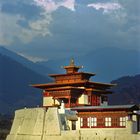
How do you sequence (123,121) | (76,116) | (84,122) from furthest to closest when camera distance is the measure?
(76,116) → (84,122) → (123,121)

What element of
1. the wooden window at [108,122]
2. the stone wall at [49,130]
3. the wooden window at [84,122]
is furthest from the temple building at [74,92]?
the wooden window at [108,122]

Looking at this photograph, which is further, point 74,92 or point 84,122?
point 74,92

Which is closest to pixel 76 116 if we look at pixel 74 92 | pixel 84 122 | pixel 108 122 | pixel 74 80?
pixel 84 122

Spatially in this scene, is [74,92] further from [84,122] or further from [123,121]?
[123,121]

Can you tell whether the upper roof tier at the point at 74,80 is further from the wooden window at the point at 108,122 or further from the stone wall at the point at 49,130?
the wooden window at the point at 108,122

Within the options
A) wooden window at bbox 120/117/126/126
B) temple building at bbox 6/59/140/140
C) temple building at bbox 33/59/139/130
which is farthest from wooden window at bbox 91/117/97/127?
wooden window at bbox 120/117/126/126

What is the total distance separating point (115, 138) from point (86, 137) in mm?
2607

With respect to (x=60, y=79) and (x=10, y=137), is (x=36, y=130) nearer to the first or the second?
(x=10, y=137)

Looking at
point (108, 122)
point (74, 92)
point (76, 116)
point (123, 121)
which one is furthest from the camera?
point (74, 92)

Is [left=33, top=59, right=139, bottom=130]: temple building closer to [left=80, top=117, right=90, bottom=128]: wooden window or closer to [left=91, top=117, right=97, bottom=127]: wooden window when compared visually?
[left=80, top=117, right=90, bottom=128]: wooden window

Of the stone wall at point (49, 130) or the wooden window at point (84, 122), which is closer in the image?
the stone wall at point (49, 130)

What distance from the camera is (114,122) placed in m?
40.4

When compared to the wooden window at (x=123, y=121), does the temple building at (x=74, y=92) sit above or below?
above

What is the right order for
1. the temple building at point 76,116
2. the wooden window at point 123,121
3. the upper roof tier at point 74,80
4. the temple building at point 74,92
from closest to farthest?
the temple building at point 76,116
the wooden window at point 123,121
the temple building at point 74,92
the upper roof tier at point 74,80
